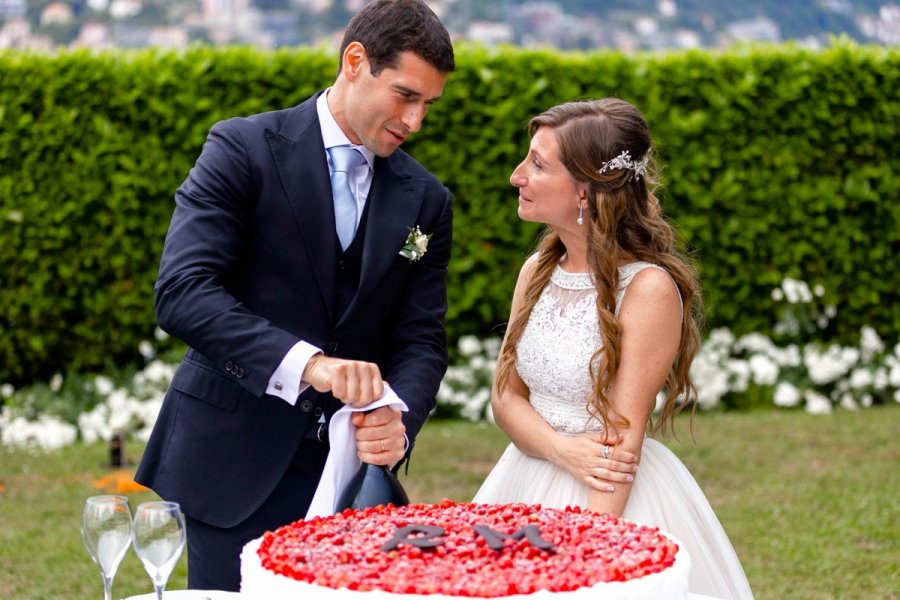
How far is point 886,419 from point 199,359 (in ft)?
21.8

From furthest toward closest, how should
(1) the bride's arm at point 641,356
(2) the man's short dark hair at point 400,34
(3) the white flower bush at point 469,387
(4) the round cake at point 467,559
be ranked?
(3) the white flower bush at point 469,387 → (1) the bride's arm at point 641,356 → (2) the man's short dark hair at point 400,34 → (4) the round cake at point 467,559

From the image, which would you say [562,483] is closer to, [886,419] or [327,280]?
[327,280]

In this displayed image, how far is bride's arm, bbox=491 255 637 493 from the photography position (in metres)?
3.75

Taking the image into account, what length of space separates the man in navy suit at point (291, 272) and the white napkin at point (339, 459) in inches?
1.6

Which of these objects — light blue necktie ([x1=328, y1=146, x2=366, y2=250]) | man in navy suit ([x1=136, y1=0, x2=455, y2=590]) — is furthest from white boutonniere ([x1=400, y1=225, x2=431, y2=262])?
light blue necktie ([x1=328, y1=146, x2=366, y2=250])

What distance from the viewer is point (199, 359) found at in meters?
3.64

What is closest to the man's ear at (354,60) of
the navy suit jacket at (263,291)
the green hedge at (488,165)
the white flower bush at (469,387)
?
the navy suit jacket at (263,291)

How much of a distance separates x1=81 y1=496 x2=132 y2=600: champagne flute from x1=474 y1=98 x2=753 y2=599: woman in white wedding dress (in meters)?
1.59

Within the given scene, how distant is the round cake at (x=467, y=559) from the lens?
241cm

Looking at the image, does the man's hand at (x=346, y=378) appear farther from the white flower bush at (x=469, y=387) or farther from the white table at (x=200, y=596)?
the white flower bush at (x=469, y=387)

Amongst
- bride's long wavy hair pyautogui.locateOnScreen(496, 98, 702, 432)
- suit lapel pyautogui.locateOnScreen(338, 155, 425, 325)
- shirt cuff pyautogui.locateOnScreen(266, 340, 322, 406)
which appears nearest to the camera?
shirt cuff pyautogui.locateOnScreen(266, 340, 322, 406)

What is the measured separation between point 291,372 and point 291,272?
439 mm

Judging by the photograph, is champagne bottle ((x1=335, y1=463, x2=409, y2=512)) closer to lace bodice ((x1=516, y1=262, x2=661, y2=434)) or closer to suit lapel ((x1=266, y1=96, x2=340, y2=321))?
suit lapel ((x1=266, y1=96, x2=340, y2=321))

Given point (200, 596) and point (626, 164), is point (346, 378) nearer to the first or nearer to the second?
point (200, 596)
